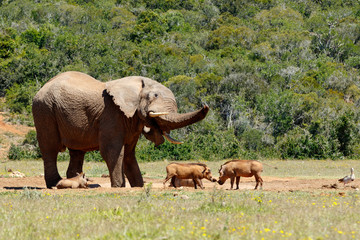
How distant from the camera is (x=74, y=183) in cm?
1656

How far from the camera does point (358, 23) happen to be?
86.2 m

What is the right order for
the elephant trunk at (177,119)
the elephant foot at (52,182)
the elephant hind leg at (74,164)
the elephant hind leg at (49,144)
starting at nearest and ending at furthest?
the elephant trunk at (177,119) → the elephant hind leg at (49,144) → the elephant foot at (52,182) → the elephant hind leg at (74,164)

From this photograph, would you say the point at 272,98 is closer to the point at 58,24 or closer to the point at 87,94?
the point at 87,94

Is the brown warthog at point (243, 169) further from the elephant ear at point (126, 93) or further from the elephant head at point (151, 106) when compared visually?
the elephant ear at point (126, 93)

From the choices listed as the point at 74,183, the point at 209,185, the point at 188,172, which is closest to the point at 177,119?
the point at 74,183

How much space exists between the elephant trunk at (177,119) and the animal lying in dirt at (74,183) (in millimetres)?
2603

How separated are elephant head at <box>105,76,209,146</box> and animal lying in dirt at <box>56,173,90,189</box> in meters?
2.08

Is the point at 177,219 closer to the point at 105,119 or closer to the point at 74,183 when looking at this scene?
the point at 105,119

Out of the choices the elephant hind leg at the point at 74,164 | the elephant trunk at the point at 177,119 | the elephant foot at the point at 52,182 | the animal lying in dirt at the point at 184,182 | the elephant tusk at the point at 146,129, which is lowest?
the animal lying in dirt at the point at 184,182

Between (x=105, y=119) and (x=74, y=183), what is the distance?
73.0 inches

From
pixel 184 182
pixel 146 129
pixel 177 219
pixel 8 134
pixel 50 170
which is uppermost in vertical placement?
pixel 146 129

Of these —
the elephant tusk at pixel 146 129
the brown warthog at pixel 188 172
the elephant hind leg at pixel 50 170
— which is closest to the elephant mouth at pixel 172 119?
the elephant tusk at pixel 146 129

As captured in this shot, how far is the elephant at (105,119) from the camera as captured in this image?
16047 mm

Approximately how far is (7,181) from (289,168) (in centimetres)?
1509
